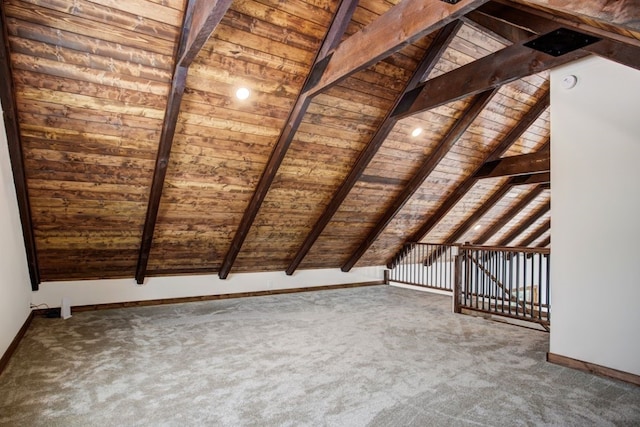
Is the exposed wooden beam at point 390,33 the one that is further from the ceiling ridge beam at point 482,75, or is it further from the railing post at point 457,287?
the railing post at point 457,287

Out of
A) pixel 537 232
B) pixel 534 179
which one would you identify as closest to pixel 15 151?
pixel 534 179

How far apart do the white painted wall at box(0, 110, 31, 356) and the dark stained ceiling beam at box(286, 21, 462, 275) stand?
12.6 feet

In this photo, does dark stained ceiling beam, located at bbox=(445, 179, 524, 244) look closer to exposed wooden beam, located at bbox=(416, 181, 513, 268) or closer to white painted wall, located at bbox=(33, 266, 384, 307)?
exposed wooden beam, located at bbox=(416, 181, 513, 268)

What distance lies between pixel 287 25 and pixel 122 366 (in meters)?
3.42

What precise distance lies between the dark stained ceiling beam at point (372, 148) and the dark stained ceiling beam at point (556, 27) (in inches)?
26.9

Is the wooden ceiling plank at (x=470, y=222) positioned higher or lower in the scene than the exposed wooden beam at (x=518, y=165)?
lower

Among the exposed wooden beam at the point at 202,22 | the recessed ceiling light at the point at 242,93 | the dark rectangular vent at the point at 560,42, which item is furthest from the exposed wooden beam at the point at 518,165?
the exposed wooden beam at the point at 202,22

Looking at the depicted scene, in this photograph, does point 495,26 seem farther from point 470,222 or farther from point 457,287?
point 470,222

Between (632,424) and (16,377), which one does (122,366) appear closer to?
(16,377)

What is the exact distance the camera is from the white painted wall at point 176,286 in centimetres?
506

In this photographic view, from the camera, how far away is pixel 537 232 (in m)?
9.87

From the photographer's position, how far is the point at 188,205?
15.9 ft

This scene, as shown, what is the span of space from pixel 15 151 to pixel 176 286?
3.01 metres

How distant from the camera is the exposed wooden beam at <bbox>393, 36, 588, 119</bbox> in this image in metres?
3.25
